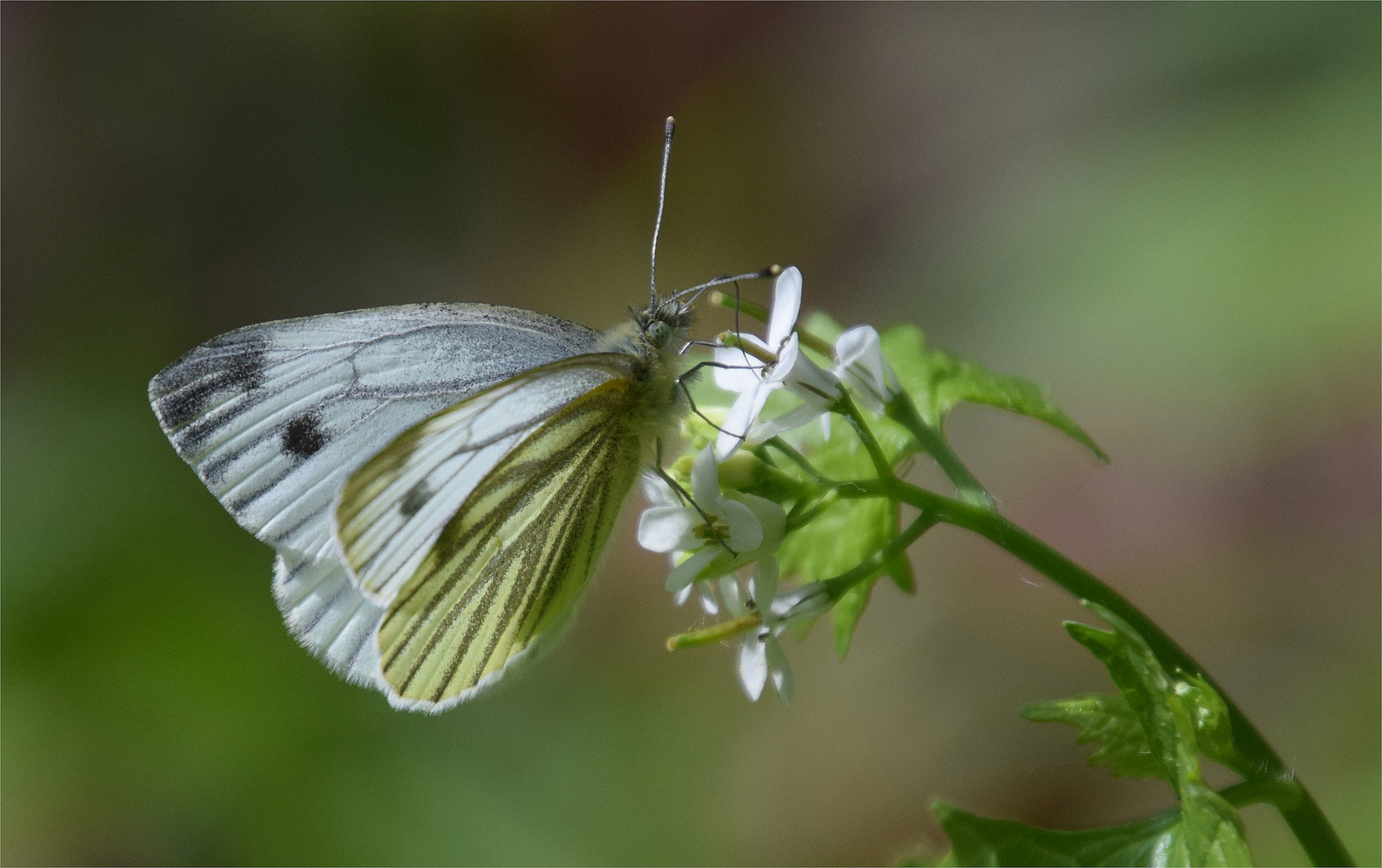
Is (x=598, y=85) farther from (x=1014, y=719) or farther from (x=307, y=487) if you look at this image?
(x=307, y=487)

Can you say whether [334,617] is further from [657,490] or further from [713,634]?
[713,634]

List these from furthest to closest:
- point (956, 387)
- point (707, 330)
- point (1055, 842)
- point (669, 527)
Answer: point (707, 330) → point (956, 387) → point (669, 527) → point (1055, 842)

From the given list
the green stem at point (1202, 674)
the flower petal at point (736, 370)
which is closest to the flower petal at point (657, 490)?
the flower petal at point (736, 370)

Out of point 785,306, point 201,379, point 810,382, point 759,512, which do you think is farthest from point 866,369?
point 201,379

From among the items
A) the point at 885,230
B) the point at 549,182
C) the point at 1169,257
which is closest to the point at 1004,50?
the point at 885,230

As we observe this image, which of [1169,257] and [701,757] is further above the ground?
[1169,257]

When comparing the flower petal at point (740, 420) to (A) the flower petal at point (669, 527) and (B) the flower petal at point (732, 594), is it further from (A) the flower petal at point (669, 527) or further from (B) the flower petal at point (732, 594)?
(B) the flower petal at point (732, 594)
